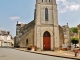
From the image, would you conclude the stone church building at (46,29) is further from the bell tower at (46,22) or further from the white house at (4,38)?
the white house at (4,38)

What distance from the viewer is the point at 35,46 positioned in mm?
33938

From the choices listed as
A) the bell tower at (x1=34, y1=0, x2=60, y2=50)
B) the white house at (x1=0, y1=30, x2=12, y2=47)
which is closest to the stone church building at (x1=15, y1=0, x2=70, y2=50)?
the bell tower at (x1=34, y1=0, x2=60, y2=50)

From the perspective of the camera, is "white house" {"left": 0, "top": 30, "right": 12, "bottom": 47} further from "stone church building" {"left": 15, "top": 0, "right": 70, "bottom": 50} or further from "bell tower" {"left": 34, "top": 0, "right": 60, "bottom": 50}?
"bell tower" {"left": 34, "top": 0, "right": 60, "bottom": 50}

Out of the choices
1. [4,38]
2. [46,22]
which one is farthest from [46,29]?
[4,38]

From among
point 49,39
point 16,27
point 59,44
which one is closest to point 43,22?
point 49,39

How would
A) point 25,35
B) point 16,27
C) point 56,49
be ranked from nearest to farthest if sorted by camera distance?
1. point 56,49
2. point 25,35
3. point 16,27

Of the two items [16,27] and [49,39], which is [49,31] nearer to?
[49,39]

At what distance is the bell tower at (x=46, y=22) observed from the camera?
33.9 metres

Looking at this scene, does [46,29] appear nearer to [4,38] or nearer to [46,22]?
[46,22]

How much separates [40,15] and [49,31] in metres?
4.20

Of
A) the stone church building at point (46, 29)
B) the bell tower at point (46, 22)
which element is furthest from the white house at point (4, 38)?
the bell tower at point (46, 22)

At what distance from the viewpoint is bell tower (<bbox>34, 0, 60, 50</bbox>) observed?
1335 inches

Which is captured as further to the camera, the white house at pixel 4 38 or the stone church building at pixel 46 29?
the white house at pixel 4 38

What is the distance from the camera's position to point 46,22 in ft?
115
